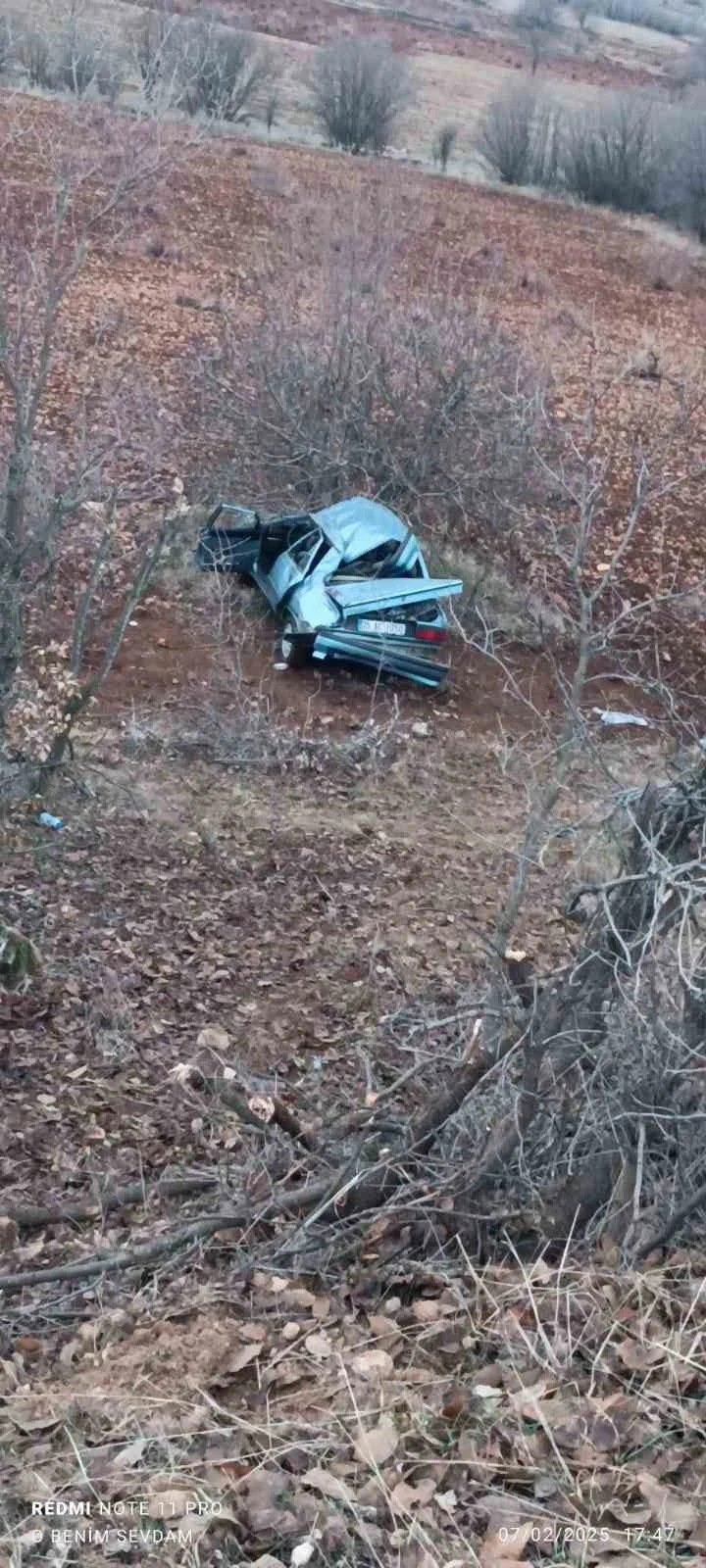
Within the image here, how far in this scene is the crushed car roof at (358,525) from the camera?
34.9 ft

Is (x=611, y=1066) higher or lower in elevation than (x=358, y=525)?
higher

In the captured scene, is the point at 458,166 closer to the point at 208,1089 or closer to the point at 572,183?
the point at 572,183

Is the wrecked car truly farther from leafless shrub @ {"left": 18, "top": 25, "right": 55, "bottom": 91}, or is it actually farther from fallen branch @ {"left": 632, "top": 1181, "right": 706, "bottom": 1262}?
leafless shrub @ {"left": 18, "top": 25, "right": 55, "bottom": 91}

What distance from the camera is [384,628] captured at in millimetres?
10422

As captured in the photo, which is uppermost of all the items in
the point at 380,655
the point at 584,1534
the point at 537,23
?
the point at 537,23

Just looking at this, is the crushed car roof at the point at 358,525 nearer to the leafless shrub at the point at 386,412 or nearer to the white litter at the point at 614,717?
the leafless shrub at the point at 386,412

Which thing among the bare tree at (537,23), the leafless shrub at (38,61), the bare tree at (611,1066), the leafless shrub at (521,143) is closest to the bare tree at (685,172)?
the leafless shrub at (521,143)

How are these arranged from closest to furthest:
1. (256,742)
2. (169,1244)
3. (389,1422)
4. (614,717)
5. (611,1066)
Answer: (389,1422) → (611,1066) → (169,1244) → (256,742) → (614,717)

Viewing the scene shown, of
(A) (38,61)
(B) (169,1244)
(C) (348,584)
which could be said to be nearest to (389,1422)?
(B) (169,1244)

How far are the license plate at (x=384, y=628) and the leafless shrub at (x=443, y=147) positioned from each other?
26.8 m

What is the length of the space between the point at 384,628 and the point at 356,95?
26.5 meters

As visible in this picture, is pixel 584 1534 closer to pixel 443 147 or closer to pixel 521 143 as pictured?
pixel 521 143

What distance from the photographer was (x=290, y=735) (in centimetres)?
948

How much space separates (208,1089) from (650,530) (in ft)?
31.8
